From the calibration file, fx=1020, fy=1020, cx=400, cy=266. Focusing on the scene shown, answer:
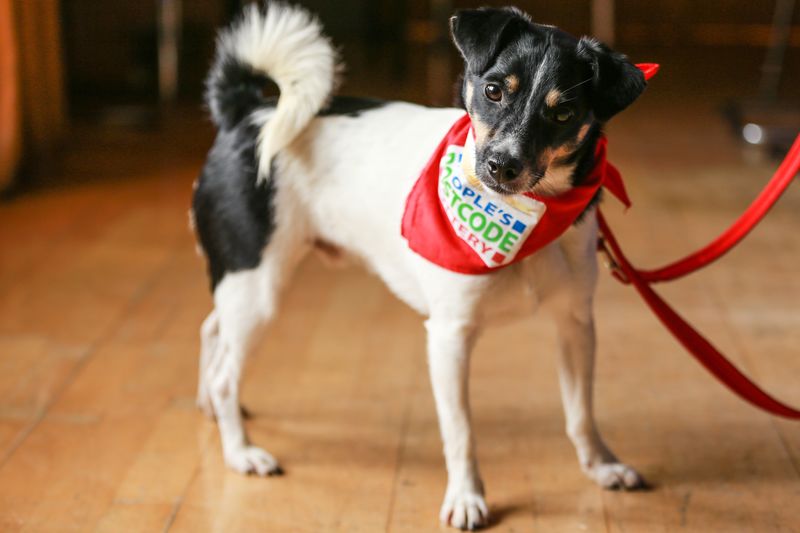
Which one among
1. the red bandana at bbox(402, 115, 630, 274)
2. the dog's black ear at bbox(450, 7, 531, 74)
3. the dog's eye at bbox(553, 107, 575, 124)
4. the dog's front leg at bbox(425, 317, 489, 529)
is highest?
the dog's black ear at bbox(450, 7, 531, 74)

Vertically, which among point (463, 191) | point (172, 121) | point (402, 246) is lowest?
point (172, 121)

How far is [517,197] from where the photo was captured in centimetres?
163

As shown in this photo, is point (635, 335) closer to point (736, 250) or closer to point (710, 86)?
point (736, 250)

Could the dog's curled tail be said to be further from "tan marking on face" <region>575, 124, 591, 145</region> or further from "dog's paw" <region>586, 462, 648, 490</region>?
"dog's paw" <region>586, 462, 648, 490</region>

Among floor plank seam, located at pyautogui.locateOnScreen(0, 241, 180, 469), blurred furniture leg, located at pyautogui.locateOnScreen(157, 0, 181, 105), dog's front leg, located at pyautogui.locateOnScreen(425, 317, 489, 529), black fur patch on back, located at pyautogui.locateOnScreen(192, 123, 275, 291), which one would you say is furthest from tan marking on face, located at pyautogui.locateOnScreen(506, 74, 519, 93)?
blurred furniture leg, located at pyautogui.locateOnScreen(157, 0, 181, 105)

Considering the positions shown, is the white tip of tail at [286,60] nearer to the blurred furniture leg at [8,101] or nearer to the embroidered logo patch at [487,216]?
the embroidered logo patch at [487,216]

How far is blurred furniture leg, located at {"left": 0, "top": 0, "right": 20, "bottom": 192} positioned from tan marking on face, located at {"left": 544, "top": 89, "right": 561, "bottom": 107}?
251 cm

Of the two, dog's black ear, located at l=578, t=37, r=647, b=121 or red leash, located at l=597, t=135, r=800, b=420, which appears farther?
red leash, located at l=597, t=135, r=800, b=420

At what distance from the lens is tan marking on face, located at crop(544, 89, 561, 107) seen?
1.50 meters

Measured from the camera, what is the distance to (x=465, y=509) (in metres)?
1.76

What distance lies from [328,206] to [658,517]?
0.81 m

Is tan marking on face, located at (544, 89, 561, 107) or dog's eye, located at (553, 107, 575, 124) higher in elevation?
tan marking on face, located at (544, 89, 561, 107)

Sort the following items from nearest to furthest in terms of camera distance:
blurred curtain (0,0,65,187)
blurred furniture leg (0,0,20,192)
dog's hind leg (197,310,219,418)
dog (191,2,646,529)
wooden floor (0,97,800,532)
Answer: dog (191,2,646,529) < wooden floor (0,97,800,532) < dog's hind leg (197,310,219,418) < blurred furniture leg (0,0,20,192) < blurred curtain (0,0,65,187)

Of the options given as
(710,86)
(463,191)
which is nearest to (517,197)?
(463,191)
